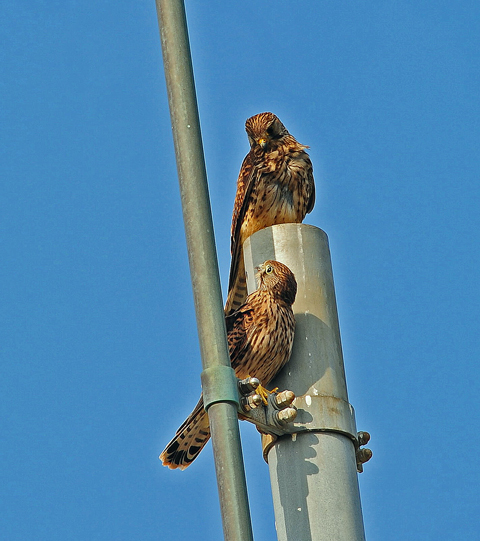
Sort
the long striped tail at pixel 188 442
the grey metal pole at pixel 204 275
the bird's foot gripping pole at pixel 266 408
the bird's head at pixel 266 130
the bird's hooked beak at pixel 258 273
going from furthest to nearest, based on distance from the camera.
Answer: the bird's head at pixel 266 130 < the long striped tail at pixel 188 442 < the bird's hooked beak at pixel 258 273 < the bird's foot gripping pole at pixel 266 408 < the grey metal pole at pixel 204 275

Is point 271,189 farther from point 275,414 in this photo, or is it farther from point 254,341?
point 275,414

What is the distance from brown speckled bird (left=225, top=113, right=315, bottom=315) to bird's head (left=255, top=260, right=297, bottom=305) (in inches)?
97.0

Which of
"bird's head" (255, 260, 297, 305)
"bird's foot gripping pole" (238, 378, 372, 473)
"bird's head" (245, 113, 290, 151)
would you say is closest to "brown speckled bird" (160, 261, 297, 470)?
"bird's head" (255, 260, 297, 305)

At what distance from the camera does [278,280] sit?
5094 millimetres

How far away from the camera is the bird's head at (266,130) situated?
8.23 metres

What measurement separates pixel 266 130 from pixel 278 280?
11.0 ft

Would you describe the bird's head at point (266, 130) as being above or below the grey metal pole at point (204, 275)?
above

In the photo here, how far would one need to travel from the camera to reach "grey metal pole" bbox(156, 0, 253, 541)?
2.89 m

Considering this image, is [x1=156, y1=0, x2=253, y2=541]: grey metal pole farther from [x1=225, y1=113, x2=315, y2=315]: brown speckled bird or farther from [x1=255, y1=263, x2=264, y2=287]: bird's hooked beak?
[x1=225, y1=113, x2=315, y2=315]: brown speckled bird

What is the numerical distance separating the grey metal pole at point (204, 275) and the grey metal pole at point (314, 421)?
27.4 inches

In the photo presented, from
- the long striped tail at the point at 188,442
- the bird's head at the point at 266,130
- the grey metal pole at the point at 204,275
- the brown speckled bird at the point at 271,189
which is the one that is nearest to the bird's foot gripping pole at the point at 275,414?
the grey metal pole at the point at 204,275

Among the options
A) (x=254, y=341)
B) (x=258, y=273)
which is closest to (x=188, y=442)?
(x=254, y=341)

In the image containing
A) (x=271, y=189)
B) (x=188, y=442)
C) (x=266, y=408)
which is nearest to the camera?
(x=266, y=408)

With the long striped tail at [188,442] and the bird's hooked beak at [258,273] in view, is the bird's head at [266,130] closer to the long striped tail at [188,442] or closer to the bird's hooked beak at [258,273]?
the long striped tail at [188,442]
